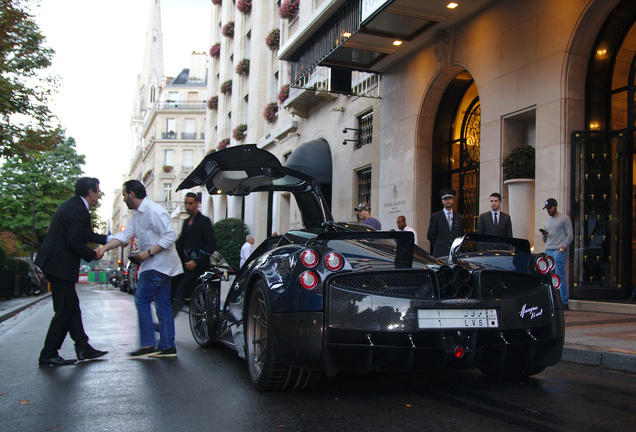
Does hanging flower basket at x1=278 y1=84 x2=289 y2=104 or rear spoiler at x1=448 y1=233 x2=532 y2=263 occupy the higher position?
hanging flower basket at x1=278 y1=84 x2=289 y2=104

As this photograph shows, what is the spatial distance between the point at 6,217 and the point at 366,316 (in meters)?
49.4

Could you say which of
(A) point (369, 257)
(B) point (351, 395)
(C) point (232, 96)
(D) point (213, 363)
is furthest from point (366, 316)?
(C) point (232, 96)

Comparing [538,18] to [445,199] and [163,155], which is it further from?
[163,155]

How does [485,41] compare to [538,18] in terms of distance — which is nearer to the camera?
[538,18]

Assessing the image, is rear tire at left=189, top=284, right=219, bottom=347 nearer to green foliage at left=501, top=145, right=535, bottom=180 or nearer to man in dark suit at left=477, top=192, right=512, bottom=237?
man in dark suit at left=477, top=192, right=512, bottom=237

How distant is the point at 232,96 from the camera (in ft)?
103

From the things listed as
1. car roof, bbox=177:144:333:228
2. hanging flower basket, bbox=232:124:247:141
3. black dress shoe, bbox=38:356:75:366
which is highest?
hanging flower basket, bbox=232:124:247:141

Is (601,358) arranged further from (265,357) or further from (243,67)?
(243,67)

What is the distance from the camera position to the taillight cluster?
358 centimetres

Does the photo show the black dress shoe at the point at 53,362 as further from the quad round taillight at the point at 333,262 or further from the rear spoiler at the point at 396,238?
the quad round taillight at the point at 333,262

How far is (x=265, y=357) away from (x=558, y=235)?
21.8 ft

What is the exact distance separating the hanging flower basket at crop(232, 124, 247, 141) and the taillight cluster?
86.0ft

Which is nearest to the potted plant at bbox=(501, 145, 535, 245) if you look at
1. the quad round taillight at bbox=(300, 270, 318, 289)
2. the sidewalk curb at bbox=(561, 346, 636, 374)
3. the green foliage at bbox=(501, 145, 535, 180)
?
the green foliage at bbox=(501, 145, 535, 180)

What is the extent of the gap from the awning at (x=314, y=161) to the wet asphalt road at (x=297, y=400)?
44.8ft
